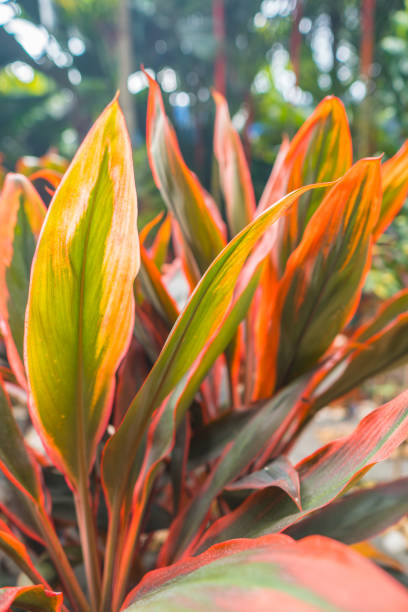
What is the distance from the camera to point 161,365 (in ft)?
0.78

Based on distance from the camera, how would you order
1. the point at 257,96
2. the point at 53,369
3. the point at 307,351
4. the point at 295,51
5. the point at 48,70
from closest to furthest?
the point at 53,369 < the point at 307,351 < the point at 295,51 < the point at 257,96 < the point at 48,70

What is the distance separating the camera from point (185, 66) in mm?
4043

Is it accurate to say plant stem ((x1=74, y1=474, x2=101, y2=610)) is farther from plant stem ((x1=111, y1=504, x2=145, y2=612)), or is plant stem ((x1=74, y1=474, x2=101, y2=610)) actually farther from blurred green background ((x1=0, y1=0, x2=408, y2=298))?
blurred green background ((x1=0, y1=0, x2=408, y2=298))

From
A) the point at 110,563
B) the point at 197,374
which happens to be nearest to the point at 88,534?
the point at 110,563

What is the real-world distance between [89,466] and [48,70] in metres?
4.39

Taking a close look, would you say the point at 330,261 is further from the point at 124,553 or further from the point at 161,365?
the point at 124,553

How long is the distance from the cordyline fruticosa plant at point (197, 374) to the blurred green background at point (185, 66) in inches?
88.0

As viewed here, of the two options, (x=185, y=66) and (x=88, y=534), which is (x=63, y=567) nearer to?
(x=88, y=534)

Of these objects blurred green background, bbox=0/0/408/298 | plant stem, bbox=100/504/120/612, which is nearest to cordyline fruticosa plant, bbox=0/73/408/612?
plant stem, bbox=100/504/120/612

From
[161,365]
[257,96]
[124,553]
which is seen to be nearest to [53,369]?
[161,365]

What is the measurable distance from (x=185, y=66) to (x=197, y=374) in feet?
14.5

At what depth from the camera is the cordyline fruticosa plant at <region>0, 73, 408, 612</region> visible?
0.65 ft

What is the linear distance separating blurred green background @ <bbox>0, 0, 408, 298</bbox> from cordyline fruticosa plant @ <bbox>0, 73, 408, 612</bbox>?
88.0 inches

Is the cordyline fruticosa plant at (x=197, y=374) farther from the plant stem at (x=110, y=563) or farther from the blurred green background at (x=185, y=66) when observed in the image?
the blurred green background at (x=185, y=66)
